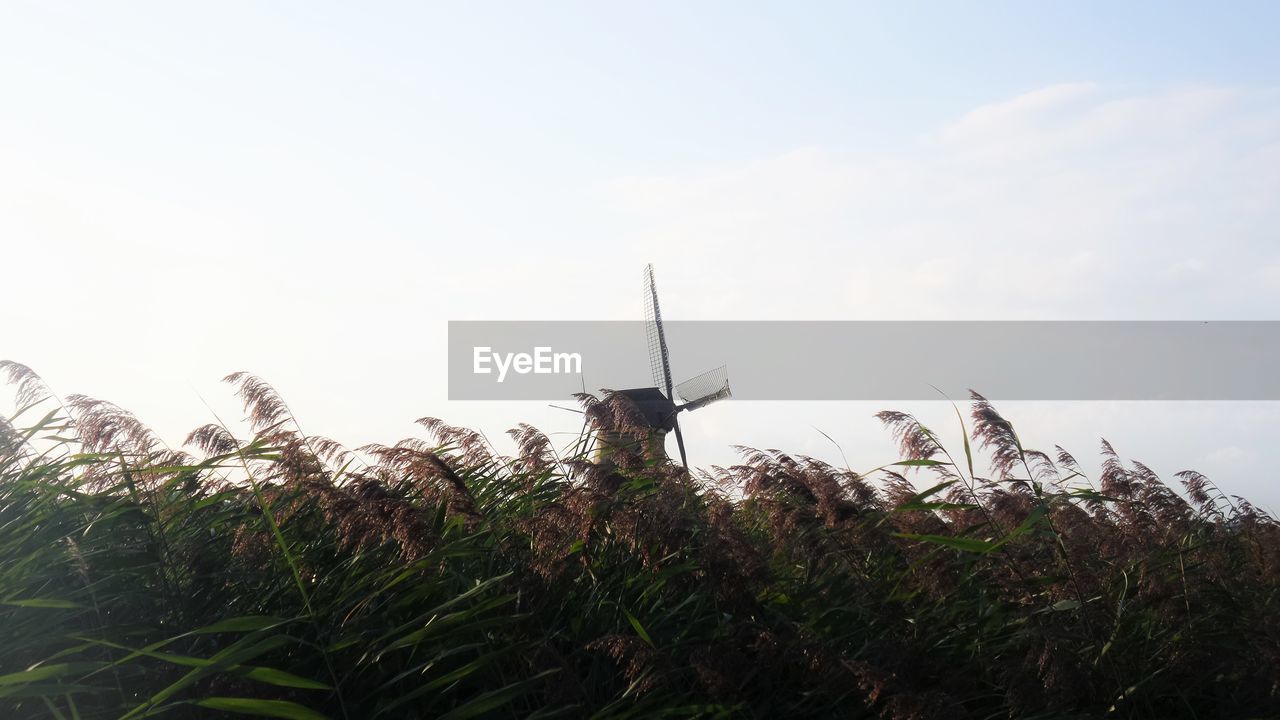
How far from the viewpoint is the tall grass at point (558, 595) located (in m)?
4.25

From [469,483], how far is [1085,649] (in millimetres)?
3535

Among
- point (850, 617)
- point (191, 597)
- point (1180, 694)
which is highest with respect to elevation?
point (191, 597)

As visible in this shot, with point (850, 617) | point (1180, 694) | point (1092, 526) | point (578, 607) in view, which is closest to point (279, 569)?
point (578, 607)

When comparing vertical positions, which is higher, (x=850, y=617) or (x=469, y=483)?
(x=469, y=483)

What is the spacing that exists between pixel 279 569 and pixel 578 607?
4.59ft

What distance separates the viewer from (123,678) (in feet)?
13.8

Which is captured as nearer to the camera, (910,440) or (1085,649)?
(1085,649)

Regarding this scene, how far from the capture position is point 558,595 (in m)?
5.02

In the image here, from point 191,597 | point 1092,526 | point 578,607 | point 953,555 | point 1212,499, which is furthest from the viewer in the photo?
point 1212,499

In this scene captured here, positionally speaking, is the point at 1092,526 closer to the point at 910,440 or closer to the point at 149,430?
the point at 910,440

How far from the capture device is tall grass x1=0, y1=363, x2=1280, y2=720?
425cm

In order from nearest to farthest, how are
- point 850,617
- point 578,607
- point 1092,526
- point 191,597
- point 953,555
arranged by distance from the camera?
point 191,597
point 578,607
point 850,617
point 953,555
point 1092,526

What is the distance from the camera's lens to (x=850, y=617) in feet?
18.4

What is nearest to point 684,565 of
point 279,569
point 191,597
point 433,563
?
point 433,563
